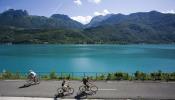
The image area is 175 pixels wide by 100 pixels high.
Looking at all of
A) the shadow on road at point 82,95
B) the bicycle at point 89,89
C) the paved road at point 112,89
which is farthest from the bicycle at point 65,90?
the bicycle at point 89,89

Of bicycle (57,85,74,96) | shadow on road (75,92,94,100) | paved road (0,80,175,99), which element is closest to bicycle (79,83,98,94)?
shadow on road (75,92,94,100)

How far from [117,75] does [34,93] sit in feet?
45.1

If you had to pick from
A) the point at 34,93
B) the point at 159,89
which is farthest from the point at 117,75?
the point at 34,93

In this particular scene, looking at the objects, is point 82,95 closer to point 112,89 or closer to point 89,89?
point 89,89

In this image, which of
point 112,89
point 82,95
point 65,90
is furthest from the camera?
point 112,89

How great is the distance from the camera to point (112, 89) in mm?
26969

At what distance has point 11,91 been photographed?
86.6 ft

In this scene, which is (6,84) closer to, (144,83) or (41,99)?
(41,99)

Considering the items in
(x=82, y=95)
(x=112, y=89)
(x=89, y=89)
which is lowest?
(x=82, y=95)

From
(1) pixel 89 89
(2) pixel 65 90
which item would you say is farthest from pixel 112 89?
(2) pixel 65 90

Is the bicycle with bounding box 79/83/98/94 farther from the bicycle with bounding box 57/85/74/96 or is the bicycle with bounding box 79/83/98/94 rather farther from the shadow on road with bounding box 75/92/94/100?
the bicycle with bounding box 57/85/74/96

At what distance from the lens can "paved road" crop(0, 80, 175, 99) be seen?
24453mm

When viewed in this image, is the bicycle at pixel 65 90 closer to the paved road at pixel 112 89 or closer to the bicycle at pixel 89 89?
the paved road at pixel 112 89

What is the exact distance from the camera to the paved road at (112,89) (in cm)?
2445
